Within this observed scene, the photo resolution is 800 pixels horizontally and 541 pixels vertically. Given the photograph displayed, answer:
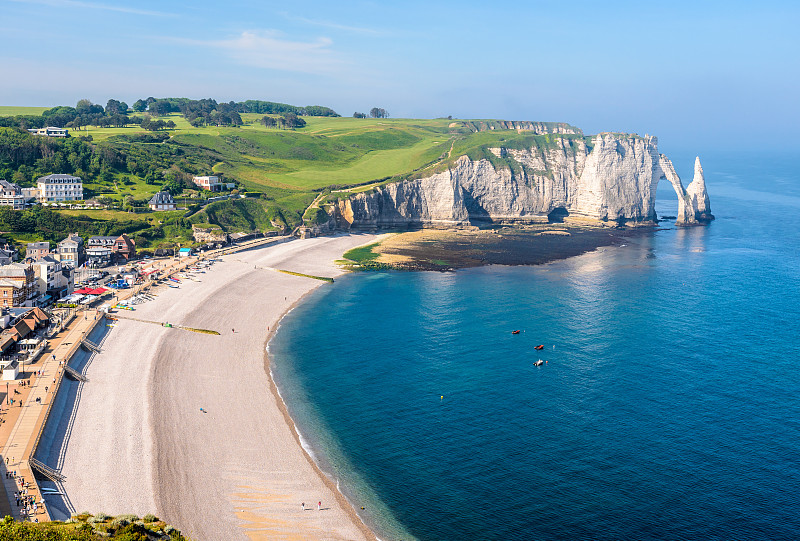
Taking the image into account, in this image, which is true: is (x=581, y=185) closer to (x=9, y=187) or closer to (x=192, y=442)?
(x=9, y=187)

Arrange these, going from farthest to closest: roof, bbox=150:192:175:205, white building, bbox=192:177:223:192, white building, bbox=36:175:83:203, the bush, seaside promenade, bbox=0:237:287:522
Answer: white building, bbox=192:177:223:192
roof, bbox=150:192:175:205
white building, bbox=36:175:83:203
seaside promenade, bbox=0:237:287:522
the bush

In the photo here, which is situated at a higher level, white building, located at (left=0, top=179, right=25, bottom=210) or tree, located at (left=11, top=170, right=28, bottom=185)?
tree, located at (left=11, top=170, right=28, bottom=185)

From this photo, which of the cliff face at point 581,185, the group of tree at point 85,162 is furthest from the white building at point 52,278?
the cliff face at point 581,185

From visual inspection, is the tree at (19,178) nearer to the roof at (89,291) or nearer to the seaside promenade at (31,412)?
the roof at (89,291)

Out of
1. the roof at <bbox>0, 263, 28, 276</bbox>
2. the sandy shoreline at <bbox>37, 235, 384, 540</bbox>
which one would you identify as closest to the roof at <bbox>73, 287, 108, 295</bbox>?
the roof at <bbox>0, 263, 28, 276</bbox>

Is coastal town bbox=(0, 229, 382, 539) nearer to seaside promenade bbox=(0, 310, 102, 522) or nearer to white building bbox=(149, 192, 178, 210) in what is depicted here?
seaside promenade bbox=(0, 310, 102, 522)
